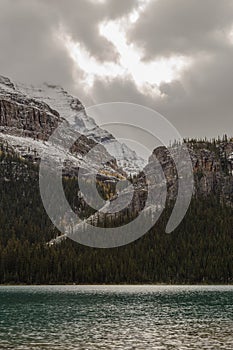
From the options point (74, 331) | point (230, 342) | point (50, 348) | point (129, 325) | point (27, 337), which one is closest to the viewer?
point (50, 348)

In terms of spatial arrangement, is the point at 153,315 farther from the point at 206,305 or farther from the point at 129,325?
the point at 206,305

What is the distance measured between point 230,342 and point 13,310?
4826 cm

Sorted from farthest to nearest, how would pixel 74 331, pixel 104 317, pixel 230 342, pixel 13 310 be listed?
pixel 13 310, pixel 104 317, pixel 74 331, pixel 230 342

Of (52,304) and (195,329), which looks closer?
(195,329)

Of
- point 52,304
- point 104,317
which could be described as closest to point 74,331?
point 104,317

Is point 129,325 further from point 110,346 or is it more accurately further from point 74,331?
point 110,346

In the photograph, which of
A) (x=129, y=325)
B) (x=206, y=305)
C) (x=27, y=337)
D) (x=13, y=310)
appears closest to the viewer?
(x=27, y=337)

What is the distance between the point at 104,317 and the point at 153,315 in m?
8.02

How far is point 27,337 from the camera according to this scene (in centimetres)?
5916

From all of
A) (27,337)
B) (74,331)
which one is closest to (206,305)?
(74,331)

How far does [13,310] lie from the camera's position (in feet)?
304

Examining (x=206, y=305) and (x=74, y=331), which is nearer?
(x=74, y=331)

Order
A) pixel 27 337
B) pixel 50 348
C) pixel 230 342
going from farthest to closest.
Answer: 1. pixel 27 337
2. pixel 230 342
3. pixel 50 348

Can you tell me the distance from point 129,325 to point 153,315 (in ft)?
46.6
